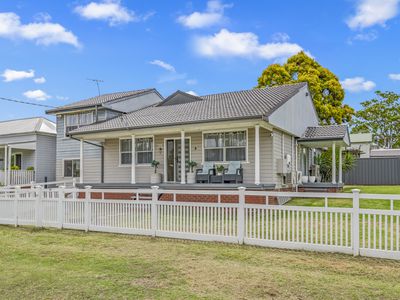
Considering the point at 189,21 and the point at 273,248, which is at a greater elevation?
the point at 189,21

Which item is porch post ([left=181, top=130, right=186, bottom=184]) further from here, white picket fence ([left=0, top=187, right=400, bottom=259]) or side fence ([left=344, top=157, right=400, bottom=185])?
side fence ([left=344, top=157, right=400, bottom=185])

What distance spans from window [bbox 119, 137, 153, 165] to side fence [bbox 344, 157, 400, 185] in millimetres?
13847

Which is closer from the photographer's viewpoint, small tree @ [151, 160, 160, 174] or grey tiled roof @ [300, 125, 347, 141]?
small tree @ [151, 160, 160, 174]

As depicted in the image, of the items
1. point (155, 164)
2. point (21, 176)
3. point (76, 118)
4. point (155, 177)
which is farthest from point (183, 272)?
point (21, 176)

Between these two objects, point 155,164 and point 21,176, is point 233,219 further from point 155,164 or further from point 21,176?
point 21,176

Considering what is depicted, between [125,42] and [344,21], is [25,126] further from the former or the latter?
[344,21]

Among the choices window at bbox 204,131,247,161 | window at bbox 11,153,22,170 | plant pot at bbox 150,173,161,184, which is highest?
window at bbox 204,131,247,161

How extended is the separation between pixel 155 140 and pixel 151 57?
7.58 m

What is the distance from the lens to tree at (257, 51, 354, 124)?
2705 centimetres

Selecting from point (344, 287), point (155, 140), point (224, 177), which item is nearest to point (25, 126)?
point (155, 140)

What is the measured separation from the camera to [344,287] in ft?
14.2

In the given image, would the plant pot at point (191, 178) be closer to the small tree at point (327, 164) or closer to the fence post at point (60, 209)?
the fence post at point (60, 209)

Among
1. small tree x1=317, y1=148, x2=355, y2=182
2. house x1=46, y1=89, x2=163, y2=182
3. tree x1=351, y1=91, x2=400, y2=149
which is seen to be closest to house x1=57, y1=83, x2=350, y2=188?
small tree x1=317, y1=148, x2=355, y2=182

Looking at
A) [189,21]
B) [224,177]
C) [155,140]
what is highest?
[189,21]
